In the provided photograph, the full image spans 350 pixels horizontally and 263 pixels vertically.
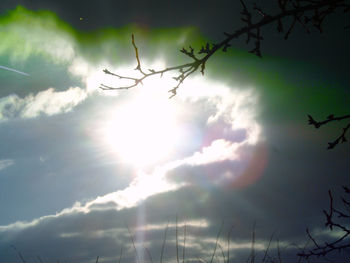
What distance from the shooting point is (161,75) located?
2998mm

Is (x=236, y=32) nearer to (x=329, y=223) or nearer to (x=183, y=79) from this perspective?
(x=183, y=79)

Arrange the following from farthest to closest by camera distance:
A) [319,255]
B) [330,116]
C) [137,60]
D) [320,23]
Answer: [319,255] < [320,23] < [330,116] < [137,60]

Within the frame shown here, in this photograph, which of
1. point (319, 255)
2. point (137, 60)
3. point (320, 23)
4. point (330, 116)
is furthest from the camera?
point (319, 255)

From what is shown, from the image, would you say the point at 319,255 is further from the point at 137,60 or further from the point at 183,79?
the point at 137,60

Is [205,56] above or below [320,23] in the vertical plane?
below

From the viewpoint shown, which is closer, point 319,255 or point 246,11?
point 246,11

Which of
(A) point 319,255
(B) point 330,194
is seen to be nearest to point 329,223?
(A) point 319,255

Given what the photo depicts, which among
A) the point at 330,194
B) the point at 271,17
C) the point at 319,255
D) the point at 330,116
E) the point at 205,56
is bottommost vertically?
the point at 319,255

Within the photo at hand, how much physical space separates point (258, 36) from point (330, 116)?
1012mm

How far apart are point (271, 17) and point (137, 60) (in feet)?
4.28

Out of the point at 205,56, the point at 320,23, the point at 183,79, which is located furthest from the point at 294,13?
the point at 183,79

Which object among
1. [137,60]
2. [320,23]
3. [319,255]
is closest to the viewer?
[137,60]

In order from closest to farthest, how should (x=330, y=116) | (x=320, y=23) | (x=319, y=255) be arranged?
(x=330, y=116)
(x=320, y=23)
(x=319, y=255)

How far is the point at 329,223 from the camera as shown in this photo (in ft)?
11.1
